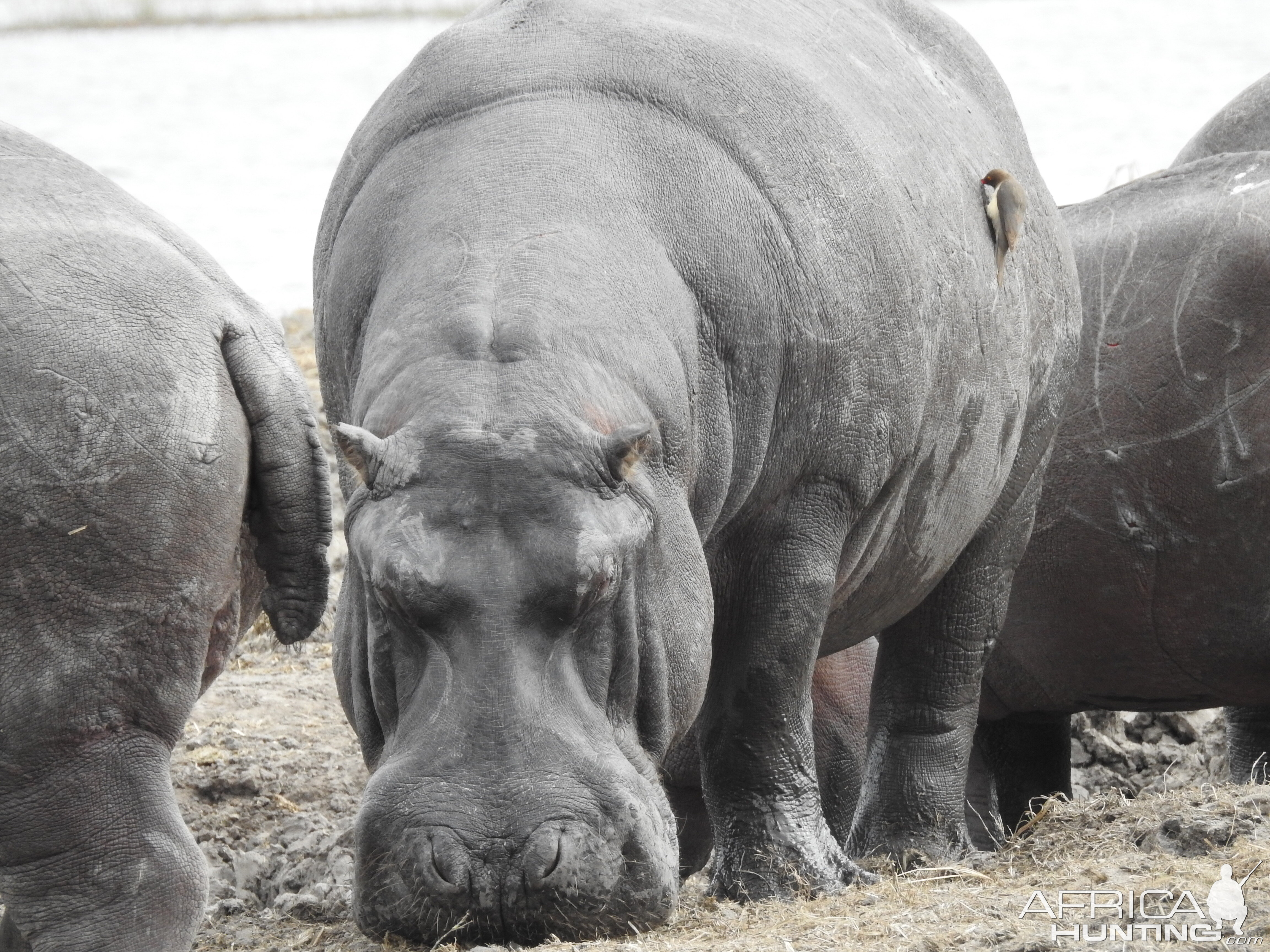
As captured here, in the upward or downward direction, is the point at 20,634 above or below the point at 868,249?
below

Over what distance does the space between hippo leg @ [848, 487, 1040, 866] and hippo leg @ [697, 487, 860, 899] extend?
3.06 ft

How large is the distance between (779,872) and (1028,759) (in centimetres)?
282

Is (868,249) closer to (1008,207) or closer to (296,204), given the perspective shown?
(1008,207)

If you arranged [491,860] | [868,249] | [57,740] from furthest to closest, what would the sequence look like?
[868,249] < [57,740] < [491,860]

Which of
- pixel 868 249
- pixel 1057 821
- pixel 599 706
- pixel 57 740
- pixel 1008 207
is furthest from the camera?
pixel 1057 821

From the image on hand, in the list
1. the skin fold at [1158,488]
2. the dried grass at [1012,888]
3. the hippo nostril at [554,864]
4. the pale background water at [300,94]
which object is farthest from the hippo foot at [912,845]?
the pale background water at [300,94]

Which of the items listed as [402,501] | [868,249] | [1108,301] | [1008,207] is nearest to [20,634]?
[402,501]

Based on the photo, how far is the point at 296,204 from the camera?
14680mm

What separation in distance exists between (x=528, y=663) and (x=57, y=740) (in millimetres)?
1081

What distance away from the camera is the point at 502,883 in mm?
3418

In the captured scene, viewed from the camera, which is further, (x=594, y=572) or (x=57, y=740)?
(x=57, y=740)

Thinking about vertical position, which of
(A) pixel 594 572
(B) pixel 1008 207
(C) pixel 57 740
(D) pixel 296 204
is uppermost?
(D) pixel 296 204

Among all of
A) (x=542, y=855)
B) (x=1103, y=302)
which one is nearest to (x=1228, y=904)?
(x=542, y=855)

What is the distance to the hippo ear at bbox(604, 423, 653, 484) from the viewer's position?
3551mm
